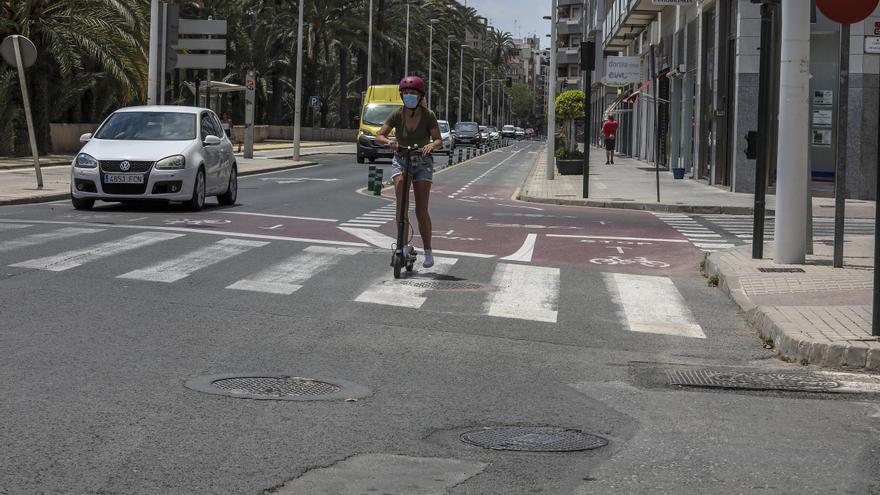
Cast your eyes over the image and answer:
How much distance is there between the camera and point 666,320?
1056 centimetres

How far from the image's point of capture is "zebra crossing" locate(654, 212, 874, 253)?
18516 millimetres

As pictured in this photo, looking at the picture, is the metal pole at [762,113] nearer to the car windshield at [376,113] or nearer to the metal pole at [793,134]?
the metal pole at [793,134]

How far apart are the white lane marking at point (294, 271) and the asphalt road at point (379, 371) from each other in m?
0.05

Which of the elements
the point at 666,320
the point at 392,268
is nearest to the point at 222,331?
the point at 666,320

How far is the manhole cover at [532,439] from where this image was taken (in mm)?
5910

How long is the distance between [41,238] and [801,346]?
8.59m

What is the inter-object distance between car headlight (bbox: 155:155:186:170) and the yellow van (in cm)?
2656

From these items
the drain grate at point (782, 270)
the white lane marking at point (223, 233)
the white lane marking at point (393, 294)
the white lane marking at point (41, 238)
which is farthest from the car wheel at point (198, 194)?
the drain grate at point (782, 270)

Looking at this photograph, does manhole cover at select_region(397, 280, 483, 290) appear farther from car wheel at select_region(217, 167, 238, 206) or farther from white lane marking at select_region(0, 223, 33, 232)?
car wheel at select_region(217, 167, 238, 206)

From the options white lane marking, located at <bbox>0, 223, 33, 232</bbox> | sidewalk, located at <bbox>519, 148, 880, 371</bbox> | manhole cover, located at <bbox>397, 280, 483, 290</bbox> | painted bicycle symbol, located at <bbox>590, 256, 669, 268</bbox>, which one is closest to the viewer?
sidewalk, located at <bbox>519, 148, 880, 371</bbox>

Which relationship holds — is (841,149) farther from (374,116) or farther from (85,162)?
(374,116)

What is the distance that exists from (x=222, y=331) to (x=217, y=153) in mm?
12733

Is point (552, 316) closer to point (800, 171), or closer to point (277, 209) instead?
point (800, 171)

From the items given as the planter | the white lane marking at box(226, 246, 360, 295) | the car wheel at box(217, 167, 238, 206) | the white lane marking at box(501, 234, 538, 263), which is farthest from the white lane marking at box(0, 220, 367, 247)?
the planter
